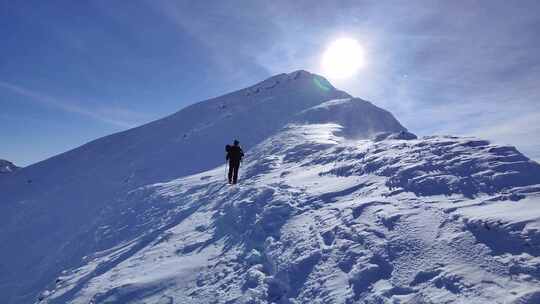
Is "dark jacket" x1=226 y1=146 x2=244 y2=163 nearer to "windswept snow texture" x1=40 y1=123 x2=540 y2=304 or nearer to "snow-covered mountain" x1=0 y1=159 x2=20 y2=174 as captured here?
"windswept snow texture" x1=40 y1=123 x2=540 y2=304

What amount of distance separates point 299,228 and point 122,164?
35493 millimetres

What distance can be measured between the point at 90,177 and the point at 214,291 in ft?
118

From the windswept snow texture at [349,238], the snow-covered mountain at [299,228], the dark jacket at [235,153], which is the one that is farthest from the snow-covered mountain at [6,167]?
the dark jacket at [235,153]

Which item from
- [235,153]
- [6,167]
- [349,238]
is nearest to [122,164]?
[235,153]

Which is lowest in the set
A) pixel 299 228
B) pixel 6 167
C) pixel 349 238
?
pixel 349 238

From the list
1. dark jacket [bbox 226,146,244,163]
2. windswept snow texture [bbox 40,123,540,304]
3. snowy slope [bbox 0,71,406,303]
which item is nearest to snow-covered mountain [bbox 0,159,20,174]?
snowy slope [bbox 0,71,406,303]

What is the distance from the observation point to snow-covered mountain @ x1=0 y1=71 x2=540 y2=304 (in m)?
13.0

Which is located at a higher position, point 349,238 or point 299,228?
point 299,228

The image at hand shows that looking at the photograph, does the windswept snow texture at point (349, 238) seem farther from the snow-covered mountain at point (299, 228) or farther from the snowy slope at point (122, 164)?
the snowy slope at point (122, 164)

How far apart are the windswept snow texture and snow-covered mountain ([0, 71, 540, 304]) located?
63 millimetres

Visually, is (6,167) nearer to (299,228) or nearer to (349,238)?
(299,228)

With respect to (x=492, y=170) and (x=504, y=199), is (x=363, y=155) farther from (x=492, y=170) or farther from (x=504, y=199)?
(x=504, y=199)

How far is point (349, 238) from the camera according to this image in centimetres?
1631

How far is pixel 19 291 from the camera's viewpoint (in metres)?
28.9
